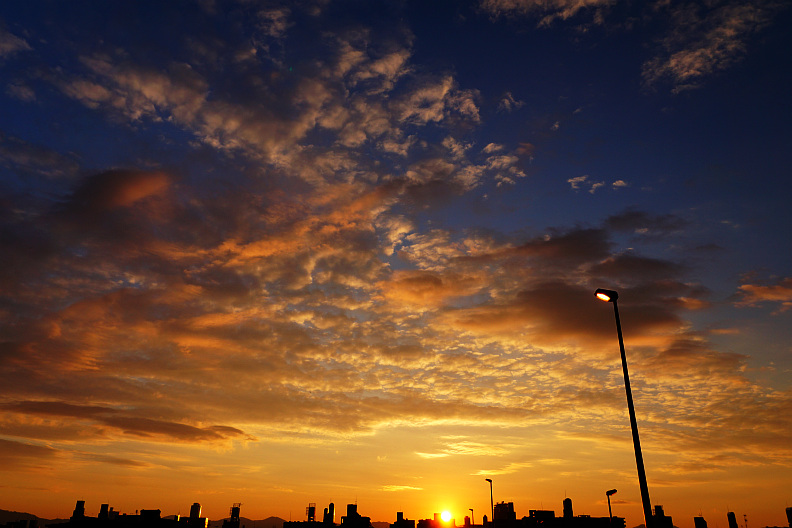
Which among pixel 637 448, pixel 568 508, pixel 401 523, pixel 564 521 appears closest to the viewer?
pixel 637 448

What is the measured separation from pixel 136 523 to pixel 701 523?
4534 inches

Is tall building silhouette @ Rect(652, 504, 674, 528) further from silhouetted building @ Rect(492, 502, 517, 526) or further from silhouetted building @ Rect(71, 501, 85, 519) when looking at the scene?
silhouetted building @ Rect(71, 501, 85, 519)

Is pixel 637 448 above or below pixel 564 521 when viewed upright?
above

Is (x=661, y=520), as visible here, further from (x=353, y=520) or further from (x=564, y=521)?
(x=353, y=520)

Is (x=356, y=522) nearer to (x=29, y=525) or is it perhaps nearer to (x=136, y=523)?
(x=136, y=523)

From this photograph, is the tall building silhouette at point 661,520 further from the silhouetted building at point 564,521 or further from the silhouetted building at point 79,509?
the silhouetted building at point 79,509

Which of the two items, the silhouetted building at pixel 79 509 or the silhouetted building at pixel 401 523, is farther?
the silhouetted building at pixel 401 523

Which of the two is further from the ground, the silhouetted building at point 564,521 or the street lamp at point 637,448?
the street lamp at point 637,448

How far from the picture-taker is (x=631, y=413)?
18.3m

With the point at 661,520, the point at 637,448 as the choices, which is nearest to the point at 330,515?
the point at 661,520

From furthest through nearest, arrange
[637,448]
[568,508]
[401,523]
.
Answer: [401,523]
[568,508]
[637,448]

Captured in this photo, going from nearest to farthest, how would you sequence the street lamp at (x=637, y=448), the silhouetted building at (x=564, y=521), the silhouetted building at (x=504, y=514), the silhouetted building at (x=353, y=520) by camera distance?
the street lamp at (x=637, y=448) → the silhouetted building at (x=564, y=521) → the silhouetted building at (x=504, y=514) → the silhouetted building at (x=353, y=520)

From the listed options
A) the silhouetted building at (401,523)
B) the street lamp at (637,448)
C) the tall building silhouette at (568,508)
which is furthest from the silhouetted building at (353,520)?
the street lamp at (637,448)

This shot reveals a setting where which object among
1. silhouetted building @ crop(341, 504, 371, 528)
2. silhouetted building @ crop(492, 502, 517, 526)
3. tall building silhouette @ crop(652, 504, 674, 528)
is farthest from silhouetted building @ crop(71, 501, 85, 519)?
tall building silhouette @ crop(652, 504, 674, 528)
